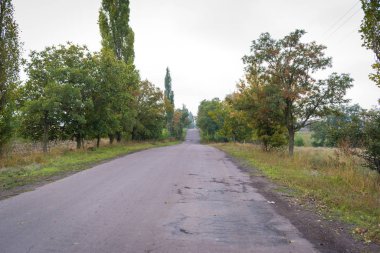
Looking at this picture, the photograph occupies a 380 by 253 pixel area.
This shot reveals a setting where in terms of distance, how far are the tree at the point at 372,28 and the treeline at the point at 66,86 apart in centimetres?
1665

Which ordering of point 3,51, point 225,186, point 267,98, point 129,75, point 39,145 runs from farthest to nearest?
point 129,75 < point 39,145 < point 267,98 < point 3,51 < point 225,186

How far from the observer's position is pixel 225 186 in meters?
10.6

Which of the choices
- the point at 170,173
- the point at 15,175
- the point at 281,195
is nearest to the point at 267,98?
the point at 170,173

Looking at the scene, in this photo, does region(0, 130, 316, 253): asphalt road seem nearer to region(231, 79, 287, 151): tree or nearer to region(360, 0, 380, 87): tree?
region(360, 0, 380, 87): tree

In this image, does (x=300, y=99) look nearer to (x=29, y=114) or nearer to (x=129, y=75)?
(x=129, y=75)

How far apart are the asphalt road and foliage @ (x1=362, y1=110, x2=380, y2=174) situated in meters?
6.37

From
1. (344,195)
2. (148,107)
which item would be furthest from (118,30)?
(344,195)

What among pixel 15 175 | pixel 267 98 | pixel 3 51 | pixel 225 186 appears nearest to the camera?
pixel 225 186

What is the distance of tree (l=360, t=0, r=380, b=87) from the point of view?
7.10 m

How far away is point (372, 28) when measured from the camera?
24.9 ft

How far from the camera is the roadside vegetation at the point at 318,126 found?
7.75 meters

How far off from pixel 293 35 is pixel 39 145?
2084 cm

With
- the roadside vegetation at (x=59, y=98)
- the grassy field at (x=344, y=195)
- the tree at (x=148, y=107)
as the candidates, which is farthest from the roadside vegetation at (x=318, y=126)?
the tree at (x=148, y=107)

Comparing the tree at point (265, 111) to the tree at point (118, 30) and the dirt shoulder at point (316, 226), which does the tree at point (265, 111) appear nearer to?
the dirt shoulder at point (316, 226)
